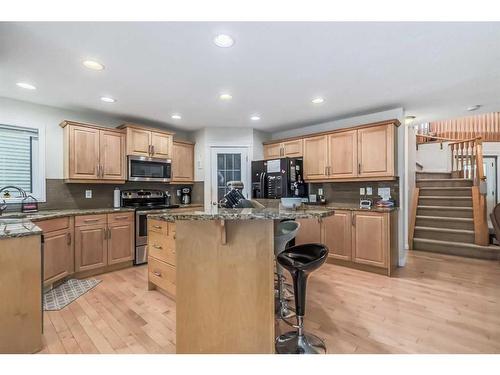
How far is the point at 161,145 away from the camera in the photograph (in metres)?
4.30

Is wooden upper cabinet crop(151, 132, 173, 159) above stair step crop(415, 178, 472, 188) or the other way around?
above

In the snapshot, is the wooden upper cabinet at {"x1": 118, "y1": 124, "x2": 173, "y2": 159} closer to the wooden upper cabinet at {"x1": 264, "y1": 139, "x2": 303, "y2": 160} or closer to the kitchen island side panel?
the wooden upper cabinet at {"x1": 264, "y1": 139, "x2": 303, "y2": 160}

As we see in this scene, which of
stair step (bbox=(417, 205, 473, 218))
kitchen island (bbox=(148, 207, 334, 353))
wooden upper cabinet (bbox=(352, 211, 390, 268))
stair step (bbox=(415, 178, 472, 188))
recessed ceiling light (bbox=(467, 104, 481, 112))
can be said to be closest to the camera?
kitchen island (bbox=(148, 207, 334, 353))

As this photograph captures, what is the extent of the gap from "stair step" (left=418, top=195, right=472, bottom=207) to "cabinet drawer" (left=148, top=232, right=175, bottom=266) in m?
4.98

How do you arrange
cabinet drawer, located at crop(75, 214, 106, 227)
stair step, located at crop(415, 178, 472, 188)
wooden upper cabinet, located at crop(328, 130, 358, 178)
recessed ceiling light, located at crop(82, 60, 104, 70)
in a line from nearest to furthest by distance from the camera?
recessed ceiling light, located at crop(82, 60, 104, 70) < cabinet drawer, located at crop(75, 214, 106, 227) < wooden upper cabinet, located at crop(328, 130, 358, 178) < stair step, located at crop(415, 178, 472, 188)

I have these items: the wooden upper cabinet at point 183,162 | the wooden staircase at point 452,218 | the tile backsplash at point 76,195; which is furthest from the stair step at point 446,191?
the tile backsplash at point 76,195

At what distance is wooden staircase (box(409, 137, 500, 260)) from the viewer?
4.23m

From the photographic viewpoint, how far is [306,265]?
1.62m

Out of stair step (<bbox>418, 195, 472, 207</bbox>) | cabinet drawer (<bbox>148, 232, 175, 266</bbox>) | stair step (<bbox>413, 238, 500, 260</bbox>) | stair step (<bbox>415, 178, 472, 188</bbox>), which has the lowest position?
stair step (<bbox>413, 238, 500, 260</bbox>)

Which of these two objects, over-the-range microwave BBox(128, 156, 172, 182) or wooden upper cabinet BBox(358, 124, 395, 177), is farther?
over-the-range microwave BBox(128, 156, 172, 182)

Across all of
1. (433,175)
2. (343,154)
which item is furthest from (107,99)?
(433,175)

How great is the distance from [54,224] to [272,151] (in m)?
3.49

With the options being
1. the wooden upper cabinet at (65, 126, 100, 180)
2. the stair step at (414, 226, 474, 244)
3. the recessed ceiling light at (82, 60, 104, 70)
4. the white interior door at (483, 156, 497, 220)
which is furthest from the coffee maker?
the white interior door at (483, 156, 497, 220)
